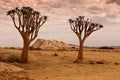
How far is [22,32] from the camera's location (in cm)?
2770

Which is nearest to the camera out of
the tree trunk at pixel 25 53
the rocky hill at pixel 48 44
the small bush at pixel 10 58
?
the tree trunk at pixel 25 53

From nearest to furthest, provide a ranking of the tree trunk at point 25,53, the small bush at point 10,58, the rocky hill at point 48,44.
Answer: the tree trunk at point 25,53
the small bush at point 10,58
the rocky hill at point 48,44

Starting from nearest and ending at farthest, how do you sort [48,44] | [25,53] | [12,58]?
[25,53], [12,58], [48,44]

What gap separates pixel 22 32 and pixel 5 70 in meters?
7.55

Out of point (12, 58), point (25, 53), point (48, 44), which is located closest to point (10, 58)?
point (12, 58)

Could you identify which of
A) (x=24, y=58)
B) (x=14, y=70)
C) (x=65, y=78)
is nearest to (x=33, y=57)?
(x=24, y=58)

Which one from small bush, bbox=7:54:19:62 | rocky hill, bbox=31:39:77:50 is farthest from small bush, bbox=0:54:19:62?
rocky hill, bbox=31:39:77:50

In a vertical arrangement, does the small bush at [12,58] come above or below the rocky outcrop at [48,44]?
below

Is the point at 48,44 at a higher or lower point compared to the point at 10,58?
higher

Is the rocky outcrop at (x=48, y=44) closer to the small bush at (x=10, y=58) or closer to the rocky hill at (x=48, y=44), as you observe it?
the rocky hill at (x=48, y=44)

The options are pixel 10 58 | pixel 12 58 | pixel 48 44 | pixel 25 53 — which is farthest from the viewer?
pixel 48 44

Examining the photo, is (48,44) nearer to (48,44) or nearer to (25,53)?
(48,44)

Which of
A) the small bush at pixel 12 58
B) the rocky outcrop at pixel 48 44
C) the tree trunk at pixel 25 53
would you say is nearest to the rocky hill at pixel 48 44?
the rocky outcrop at pixel 48 44

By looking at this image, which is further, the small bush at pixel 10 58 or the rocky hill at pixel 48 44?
the rocky hill at pixel 48 44
